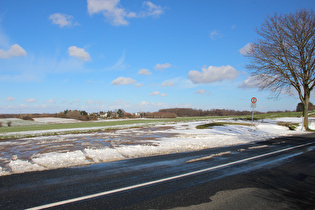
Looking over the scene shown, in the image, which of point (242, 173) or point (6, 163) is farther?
point (6, 163)

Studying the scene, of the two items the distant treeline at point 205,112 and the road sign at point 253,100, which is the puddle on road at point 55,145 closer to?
the road sign at point 253,100

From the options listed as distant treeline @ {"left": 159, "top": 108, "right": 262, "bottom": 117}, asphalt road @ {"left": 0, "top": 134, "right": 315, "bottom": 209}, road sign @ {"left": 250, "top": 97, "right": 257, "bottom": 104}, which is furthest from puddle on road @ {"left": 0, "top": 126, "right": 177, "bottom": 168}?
distant treeline @ {"left": 159, "top": 108, "right": 262, "bottom": 117}

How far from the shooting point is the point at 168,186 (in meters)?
5.20

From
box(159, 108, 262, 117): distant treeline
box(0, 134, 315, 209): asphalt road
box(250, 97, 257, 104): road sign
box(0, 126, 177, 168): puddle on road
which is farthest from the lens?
box(159, 108, 262, 117): distant treeline

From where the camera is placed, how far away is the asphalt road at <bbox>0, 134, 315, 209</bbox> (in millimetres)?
4227

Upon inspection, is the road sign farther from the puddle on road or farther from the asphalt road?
the asphalt road

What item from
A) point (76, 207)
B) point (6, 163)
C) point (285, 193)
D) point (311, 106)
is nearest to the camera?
point (76, 207)

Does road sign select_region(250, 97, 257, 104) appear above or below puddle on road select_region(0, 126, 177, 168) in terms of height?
above

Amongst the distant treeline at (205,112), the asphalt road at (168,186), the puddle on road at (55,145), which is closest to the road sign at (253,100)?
the puddle on road at (55,145)

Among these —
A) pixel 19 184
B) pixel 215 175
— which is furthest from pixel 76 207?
pixel 215 175

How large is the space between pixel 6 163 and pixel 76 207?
5.88 meters

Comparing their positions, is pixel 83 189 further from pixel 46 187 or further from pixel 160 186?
pixel 160 186

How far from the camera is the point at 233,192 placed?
482cm

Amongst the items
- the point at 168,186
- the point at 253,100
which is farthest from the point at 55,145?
the point at 253,100
